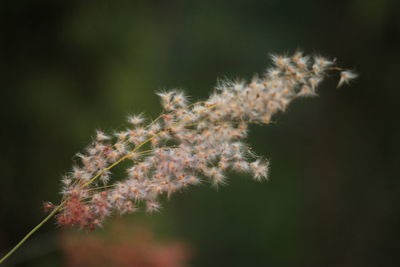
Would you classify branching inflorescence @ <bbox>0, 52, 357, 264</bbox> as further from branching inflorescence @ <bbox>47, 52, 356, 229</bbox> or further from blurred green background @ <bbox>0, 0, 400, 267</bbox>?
blurred green background @ <bbox>0, 0, 400, 267</bbox>

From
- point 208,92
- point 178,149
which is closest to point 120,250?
point 178,149

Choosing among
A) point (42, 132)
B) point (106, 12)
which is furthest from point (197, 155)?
point (106, 12)

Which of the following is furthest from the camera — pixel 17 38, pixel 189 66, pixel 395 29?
pixel 189 66

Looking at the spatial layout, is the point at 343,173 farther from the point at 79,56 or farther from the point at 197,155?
the point at 197,155

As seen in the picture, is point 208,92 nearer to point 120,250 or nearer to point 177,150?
point 120,250

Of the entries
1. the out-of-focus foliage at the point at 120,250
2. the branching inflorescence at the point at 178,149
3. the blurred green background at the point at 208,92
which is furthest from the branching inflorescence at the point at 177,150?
the blurred green background at the point at 208,92

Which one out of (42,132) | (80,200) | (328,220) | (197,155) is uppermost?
(328,220)
